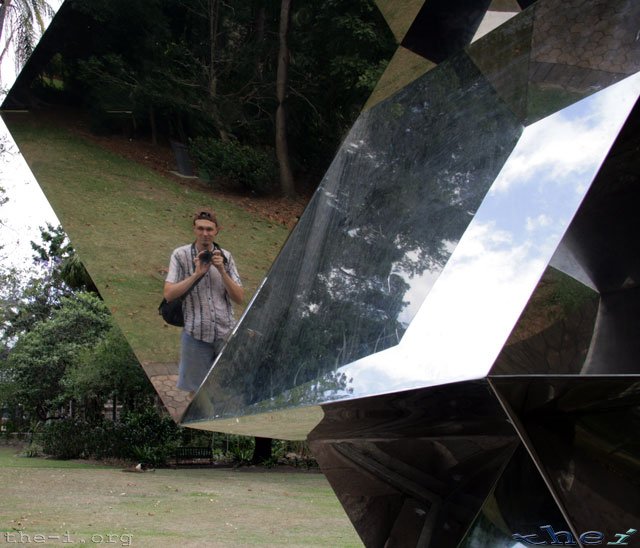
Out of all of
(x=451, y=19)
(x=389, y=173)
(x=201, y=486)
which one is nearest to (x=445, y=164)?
(x=389, y=173)

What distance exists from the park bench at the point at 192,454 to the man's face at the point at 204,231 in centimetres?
1174

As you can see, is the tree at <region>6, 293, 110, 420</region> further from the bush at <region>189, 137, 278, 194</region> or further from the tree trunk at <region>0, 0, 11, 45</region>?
the bush at <region>189, 137, 278, 194</region>

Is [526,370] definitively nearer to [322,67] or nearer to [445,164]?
[445,164]

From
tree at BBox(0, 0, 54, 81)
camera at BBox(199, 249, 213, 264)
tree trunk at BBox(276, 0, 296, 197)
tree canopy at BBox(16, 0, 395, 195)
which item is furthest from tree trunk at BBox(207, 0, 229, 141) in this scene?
tree at BBox(0, 0, 54, 81)

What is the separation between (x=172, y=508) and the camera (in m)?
9.79

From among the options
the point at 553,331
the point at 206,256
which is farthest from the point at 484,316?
the point at 206,256

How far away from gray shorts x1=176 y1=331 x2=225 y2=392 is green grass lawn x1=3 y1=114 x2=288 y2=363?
0.09 metres

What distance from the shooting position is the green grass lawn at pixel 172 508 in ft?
25.1

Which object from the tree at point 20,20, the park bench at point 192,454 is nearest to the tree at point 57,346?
the park bench at point 192,454

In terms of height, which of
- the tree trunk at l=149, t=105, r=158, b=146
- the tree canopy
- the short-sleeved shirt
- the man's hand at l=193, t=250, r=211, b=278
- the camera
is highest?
the tree canopy

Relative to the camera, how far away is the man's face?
4.82 meters

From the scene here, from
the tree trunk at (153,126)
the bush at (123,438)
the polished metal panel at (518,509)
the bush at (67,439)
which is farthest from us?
the bush at (67,439)

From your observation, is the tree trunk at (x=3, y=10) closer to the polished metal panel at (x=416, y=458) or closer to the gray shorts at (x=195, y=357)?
the gray shorts at (x=195, y=357)

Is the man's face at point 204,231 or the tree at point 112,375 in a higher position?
the man's face at point 204,231
